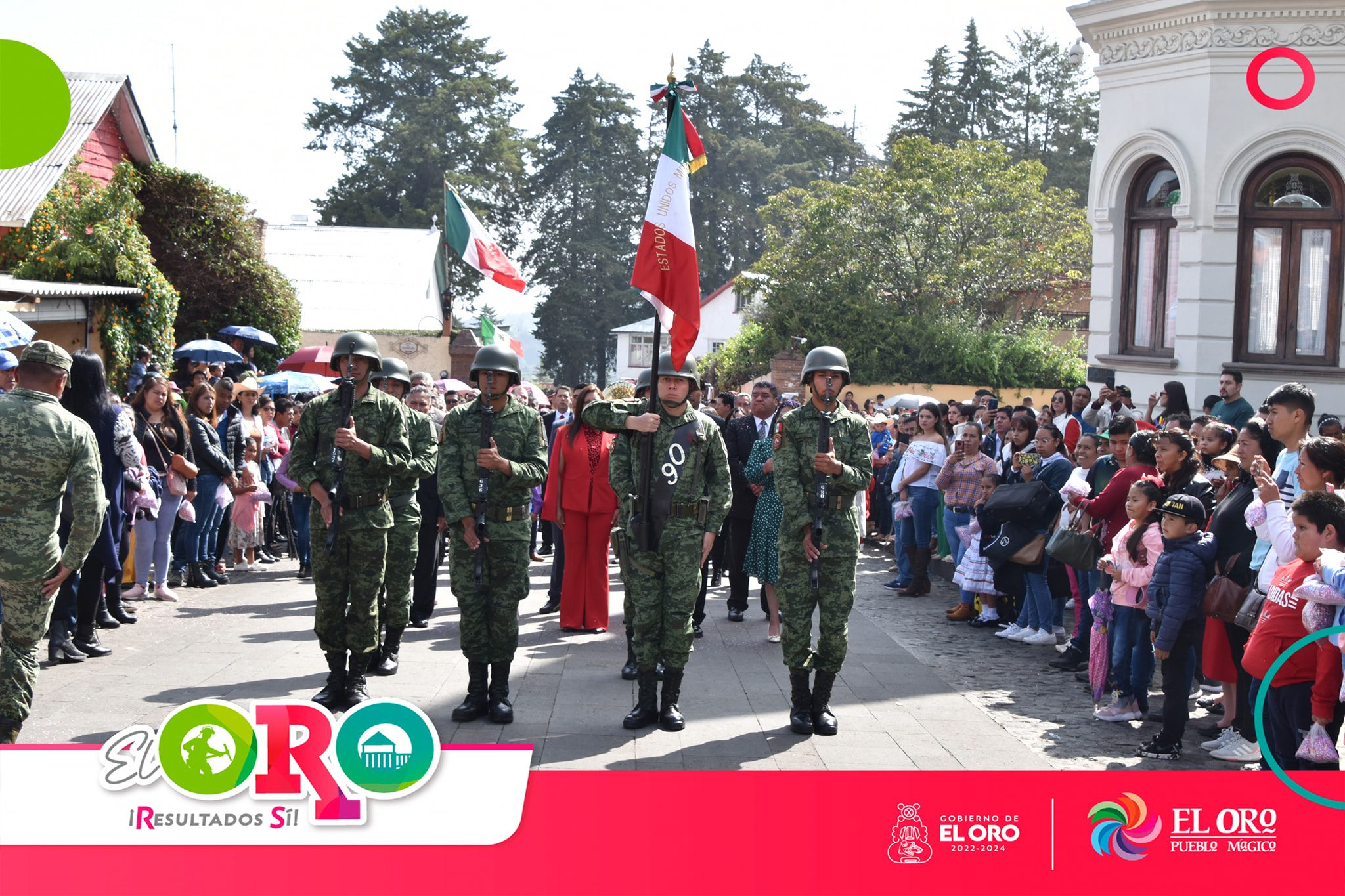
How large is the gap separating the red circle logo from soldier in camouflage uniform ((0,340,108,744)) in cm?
1285

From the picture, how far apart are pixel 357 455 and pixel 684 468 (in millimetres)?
1859

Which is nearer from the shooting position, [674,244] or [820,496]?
[820,496]

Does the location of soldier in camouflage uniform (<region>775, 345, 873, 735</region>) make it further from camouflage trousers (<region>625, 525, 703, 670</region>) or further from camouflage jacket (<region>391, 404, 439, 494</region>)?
camouflage jacket (<region>391, 404, 439, 494</region>)

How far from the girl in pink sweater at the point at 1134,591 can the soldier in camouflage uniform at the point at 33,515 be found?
5.63m

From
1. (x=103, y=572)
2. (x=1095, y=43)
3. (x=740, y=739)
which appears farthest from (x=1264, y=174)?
(x=103, y=572)

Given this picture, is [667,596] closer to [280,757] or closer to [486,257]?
[280,757]

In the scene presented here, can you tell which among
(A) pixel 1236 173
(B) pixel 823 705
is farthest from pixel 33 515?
(A) pixel 1236 173

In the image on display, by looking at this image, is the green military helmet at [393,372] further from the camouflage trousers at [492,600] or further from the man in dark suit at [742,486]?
the man in dark suit at [742,486]

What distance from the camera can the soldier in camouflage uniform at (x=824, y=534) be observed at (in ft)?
23.0

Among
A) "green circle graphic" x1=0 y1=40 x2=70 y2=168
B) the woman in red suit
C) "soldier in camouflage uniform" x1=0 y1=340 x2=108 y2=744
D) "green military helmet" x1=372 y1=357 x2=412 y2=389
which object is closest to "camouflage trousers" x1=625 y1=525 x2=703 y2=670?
"green military helmet" x1=372 y1=357 x2=412 y2=389

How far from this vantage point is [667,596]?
6.96m

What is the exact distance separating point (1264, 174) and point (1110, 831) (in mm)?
11342

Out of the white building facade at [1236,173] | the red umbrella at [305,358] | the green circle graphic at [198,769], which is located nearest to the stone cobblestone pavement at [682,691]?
the green circle graphic at [198,769]

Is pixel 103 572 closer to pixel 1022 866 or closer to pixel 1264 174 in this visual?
pixel 1022 866
